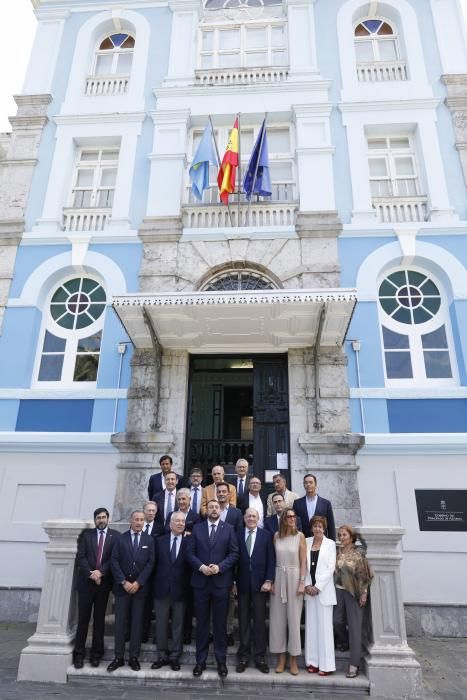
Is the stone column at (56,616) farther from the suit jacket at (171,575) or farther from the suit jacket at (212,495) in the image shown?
the suit jacket at (212,495)

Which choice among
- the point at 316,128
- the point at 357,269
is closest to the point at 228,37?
the point at 316,128

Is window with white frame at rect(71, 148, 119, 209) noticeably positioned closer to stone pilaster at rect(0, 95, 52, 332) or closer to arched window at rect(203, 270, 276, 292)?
stone pilaster at rect(0, 95, 52, 332)

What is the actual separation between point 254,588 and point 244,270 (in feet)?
20.7

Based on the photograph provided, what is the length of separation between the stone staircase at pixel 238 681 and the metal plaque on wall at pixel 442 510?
326 cm

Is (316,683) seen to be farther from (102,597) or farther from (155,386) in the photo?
(155,386)

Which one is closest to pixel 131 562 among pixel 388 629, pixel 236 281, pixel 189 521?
pixel 189 521

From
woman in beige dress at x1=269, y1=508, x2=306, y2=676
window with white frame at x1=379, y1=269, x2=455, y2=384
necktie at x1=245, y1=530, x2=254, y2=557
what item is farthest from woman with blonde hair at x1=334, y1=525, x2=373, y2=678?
window with white frame at x1=379, y1=269, x2=455, y2=384

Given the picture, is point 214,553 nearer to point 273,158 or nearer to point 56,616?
point 56,616

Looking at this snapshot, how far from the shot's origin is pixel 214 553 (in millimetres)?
5383

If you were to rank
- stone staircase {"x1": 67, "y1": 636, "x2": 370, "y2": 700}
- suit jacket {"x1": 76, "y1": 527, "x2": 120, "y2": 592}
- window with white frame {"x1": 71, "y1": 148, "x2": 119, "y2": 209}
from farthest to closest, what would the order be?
window with white frame {"x1": 71, "y1": 148, "x2": 119, "y2": 209}
suit jacket {"x1": 76, "y1": 527, "x2": 120, "y2": 592}
stone staircase {"x1": 67, "y1": 636, "x2": 370, "y2": 700}

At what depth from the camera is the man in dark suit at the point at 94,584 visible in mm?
5508

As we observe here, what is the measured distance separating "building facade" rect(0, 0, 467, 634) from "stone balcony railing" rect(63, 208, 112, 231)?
0.05 metres

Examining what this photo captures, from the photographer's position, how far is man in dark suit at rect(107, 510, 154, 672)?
17.6 ft

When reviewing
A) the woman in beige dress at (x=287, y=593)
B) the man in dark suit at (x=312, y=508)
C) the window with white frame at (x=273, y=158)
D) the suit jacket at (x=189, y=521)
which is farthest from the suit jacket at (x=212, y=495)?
the window with white frame at (x=273, y=158)
